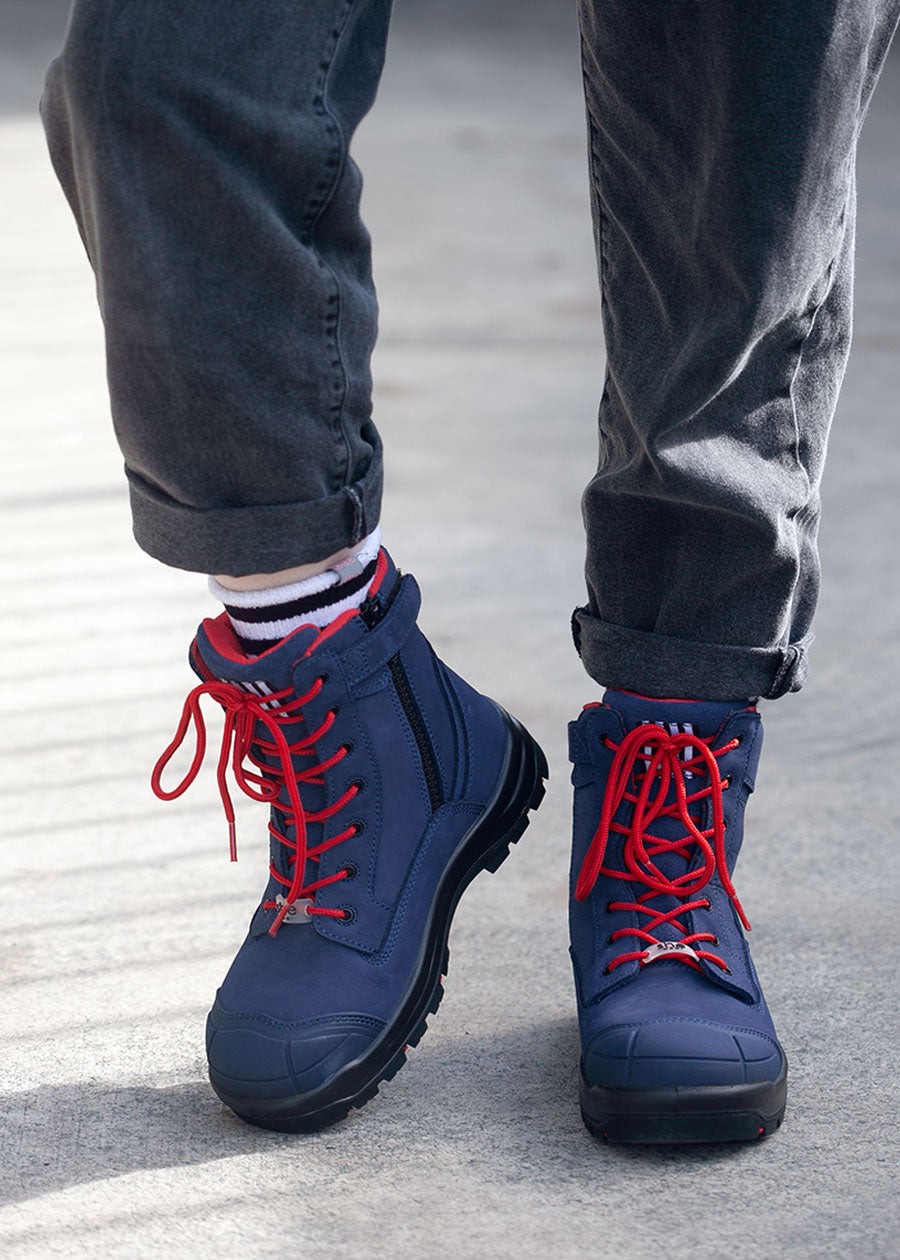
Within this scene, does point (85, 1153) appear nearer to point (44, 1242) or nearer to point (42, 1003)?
point (44, 1242)

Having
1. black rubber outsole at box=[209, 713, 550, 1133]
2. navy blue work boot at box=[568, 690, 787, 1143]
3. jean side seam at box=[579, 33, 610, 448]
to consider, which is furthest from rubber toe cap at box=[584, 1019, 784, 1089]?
jean side seam at box=[579, 33, 610, 448]

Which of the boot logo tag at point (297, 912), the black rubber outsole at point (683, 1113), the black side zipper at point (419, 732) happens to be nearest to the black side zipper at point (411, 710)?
the black side zipper at point (419, 732)

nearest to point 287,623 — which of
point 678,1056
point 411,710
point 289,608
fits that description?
point 289,608

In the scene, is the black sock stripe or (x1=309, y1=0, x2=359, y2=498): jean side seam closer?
(x1=309, y1=0, x2=359, y2=498): jean side seam

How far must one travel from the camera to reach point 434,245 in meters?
3.34

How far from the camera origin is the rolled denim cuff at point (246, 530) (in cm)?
76

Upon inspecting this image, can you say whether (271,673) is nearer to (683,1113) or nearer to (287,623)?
(287,623)

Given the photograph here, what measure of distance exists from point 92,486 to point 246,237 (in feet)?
4.67

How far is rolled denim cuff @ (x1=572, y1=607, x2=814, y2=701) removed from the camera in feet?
2.92

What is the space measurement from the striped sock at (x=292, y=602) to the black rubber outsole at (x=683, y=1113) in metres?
0.33

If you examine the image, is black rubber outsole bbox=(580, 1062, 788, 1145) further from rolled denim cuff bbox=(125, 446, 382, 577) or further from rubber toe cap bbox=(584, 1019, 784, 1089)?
rolled denim cuff bbox=(125, 446, 382, 577)

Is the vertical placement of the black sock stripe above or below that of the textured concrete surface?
above

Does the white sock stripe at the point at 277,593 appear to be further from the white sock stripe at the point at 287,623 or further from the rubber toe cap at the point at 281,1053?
the rubber toe cap at the point at 281,1053

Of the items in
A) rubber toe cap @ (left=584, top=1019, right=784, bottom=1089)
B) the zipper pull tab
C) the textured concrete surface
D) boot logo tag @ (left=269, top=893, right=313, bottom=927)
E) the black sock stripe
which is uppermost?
the black sock stripe
